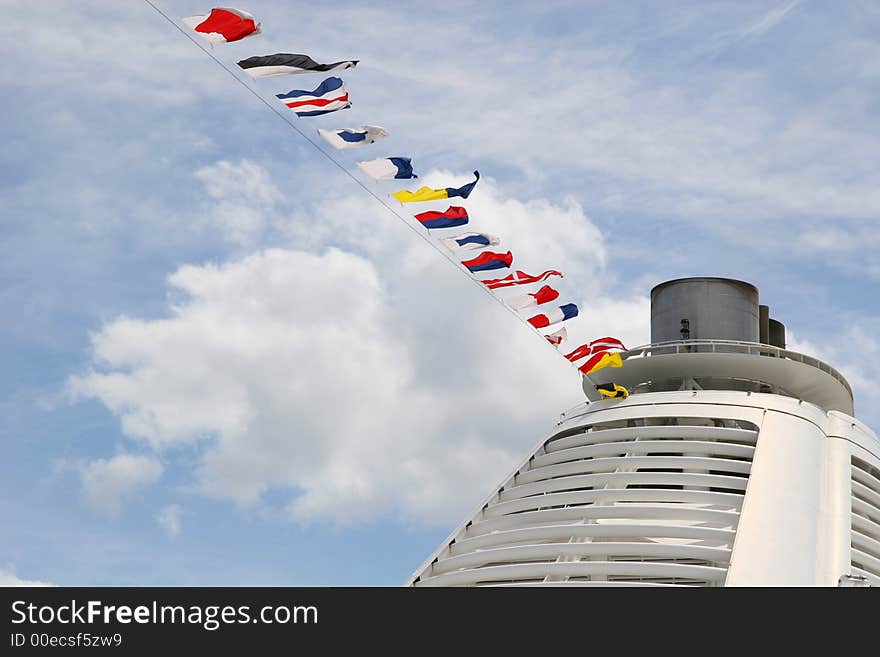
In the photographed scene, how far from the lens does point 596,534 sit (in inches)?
774

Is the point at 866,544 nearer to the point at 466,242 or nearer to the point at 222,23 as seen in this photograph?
the point at 466,242

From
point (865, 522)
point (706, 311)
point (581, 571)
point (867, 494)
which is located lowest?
point (581, 571)

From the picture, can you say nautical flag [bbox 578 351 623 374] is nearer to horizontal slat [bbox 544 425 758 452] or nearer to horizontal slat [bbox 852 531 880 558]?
horizontal slat [bbox 544 425 758 452]

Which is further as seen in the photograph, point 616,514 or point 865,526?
point 865,526

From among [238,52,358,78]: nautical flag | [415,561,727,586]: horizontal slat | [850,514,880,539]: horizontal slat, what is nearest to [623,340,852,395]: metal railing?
[850,514,880,539]: horizontal slat

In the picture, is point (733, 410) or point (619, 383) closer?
point (733, 410)

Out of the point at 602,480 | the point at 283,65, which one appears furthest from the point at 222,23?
the point at 602,480

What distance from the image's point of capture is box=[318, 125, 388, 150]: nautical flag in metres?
18.9

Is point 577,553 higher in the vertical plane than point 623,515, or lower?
lower

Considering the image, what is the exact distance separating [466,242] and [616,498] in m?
4.66
